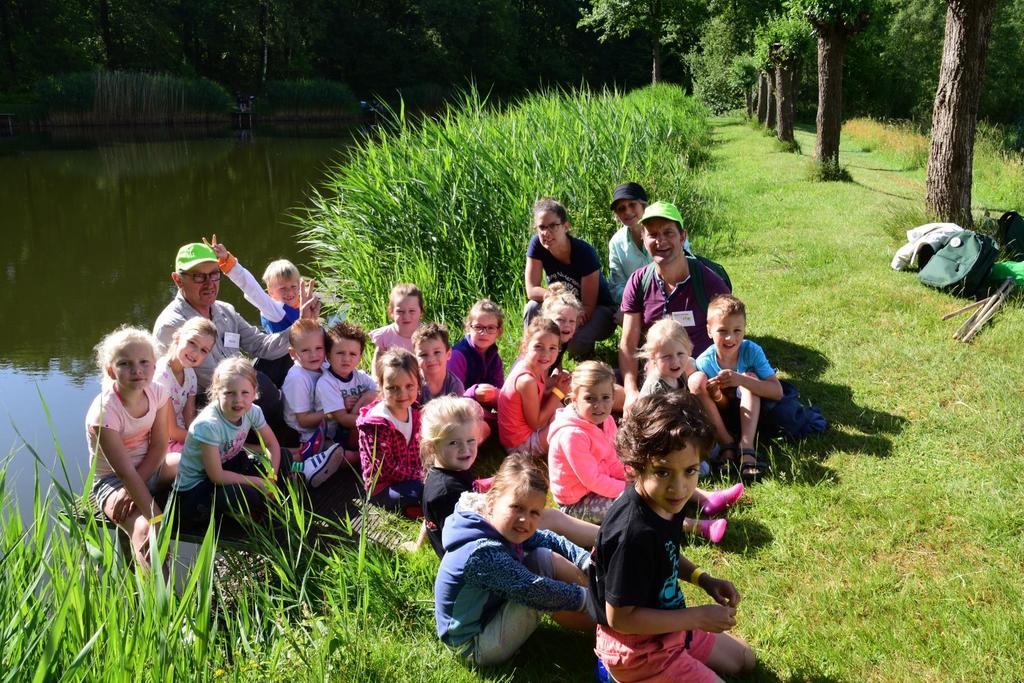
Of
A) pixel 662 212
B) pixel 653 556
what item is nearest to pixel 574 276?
pixel 662 212

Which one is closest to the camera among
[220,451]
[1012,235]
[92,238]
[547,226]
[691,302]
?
[220,451]

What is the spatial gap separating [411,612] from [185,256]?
245cm

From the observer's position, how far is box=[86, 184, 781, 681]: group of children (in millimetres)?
2188

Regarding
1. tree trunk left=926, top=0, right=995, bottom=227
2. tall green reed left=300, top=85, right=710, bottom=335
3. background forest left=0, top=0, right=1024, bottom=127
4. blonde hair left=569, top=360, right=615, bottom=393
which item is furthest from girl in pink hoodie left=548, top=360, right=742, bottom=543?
background forest left=0, top=0, right=1024, bottom=127

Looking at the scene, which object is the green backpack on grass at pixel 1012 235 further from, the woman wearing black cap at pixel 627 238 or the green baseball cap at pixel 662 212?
the green baseball cap at pixel 662 212

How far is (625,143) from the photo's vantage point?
8.16 meters

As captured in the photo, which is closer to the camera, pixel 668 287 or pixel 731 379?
pixel 731 379

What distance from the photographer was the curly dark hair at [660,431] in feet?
7.01

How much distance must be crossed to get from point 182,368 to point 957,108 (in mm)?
6423

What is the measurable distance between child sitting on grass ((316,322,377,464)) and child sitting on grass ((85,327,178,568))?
2.59 ft

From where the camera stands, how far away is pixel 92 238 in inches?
518

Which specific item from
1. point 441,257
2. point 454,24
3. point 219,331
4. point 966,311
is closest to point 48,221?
point 441,257

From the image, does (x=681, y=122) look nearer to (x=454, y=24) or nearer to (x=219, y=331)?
(x=219, y=331)

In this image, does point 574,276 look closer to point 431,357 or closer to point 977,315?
point 431,357
